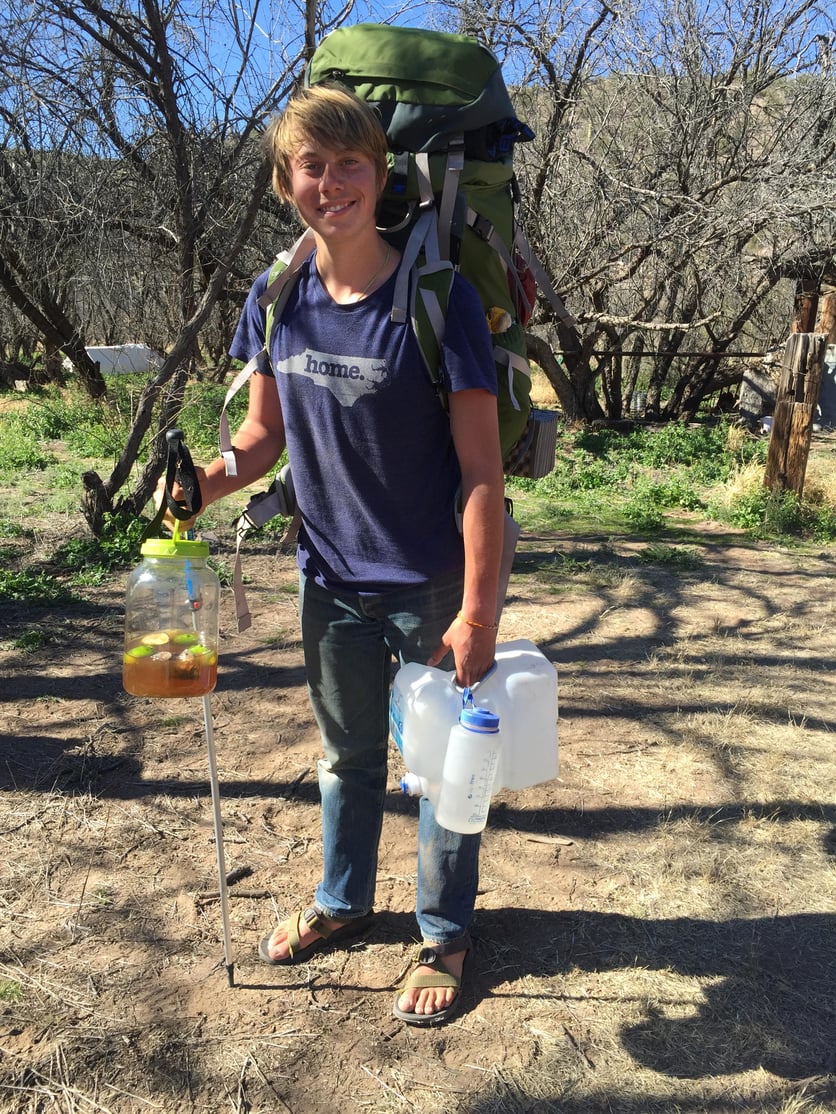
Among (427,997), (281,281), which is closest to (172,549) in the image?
(281,281)

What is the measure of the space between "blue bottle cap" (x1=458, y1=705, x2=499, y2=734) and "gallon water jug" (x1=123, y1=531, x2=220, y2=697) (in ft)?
1.93

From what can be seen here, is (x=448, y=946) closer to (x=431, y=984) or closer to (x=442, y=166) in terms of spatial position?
(x=431, y=984)

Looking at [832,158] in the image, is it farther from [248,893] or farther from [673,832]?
[248,893]

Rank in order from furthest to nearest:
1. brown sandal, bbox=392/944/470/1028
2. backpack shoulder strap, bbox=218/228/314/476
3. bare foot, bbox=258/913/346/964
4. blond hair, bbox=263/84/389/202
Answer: bare foot, bbox=258/913/346/964, brown sandal, bbox=392/944/470/1028, backpack shoulder strap, bbox=218/228/314/476, blond hair, bbox=263/84/389/202

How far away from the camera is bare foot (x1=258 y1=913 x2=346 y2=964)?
2.45 metres

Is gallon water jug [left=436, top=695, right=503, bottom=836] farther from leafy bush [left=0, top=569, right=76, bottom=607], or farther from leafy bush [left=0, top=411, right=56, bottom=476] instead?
leafy bush [left=0, top=411, right=56, bottom=476]

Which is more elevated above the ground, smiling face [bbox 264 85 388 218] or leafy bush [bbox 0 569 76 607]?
smiling face [bbox 264 85 388 218]

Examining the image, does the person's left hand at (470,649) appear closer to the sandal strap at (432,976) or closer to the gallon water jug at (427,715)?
the gallon water jug at (427,715)

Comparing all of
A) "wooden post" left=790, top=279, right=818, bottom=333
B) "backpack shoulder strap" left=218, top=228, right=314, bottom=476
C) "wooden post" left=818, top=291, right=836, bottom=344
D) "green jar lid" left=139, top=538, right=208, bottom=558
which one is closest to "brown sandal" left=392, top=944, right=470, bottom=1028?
"green jar lid" left=139, top=538, right=208, bottom=558

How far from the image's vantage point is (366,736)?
226cm

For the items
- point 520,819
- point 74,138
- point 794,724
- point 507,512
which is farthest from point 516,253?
point 74,138

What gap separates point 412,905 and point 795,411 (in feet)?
19.9

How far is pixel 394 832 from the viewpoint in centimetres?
309

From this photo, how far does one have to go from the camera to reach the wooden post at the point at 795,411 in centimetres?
724
